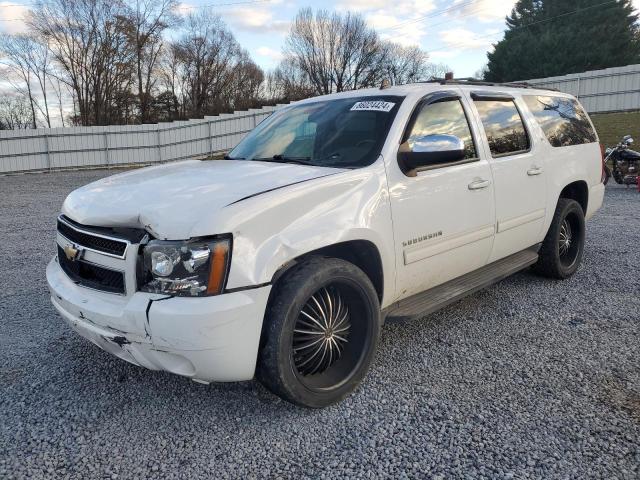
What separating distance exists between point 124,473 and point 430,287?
87.4 inches

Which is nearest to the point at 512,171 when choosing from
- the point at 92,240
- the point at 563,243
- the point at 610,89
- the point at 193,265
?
the point at 563,243

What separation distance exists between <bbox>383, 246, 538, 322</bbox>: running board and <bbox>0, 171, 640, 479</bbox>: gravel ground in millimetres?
384

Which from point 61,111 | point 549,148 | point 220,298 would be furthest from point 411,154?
point 61,111

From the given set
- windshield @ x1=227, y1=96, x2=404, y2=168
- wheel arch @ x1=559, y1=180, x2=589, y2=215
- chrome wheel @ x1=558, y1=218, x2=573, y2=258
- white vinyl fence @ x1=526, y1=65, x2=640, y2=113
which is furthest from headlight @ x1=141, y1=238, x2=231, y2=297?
white vinyl fence @ x1=526, y1=65, x2=640, y2=113

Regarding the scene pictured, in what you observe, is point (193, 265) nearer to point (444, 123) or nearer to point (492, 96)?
point (444, 123)

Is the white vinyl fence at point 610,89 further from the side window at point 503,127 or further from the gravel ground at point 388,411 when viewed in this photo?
the gravel ground at point 388,411

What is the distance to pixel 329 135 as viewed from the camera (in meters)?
3.61

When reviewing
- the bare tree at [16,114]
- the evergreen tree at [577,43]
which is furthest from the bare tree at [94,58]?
the evergreen tree at [577,43]

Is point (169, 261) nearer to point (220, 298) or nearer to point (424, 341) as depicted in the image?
point (220, 298)

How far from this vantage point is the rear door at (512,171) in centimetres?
398

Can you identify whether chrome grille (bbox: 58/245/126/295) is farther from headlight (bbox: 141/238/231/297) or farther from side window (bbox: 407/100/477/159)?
side window (bbox: 407/100/477/159)

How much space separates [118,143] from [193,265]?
25.1m

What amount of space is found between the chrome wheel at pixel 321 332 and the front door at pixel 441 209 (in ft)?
1.55

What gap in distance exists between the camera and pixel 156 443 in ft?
8.45
